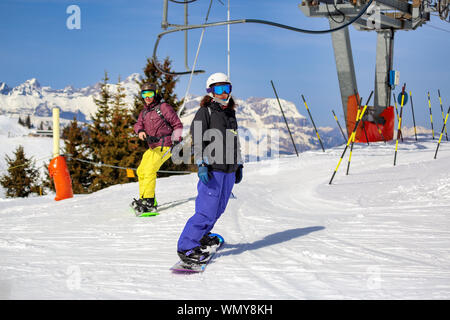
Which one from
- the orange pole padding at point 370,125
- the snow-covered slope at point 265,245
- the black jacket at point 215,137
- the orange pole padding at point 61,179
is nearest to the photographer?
the snow-covered slope at point 265,245

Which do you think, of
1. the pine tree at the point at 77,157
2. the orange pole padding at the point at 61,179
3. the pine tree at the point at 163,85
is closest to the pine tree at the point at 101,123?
the pine tree at the point at 77,157

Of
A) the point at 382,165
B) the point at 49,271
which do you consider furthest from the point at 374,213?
the point at 382,165

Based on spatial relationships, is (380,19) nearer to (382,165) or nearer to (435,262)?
(382,165)

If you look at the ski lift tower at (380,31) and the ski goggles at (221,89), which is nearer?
the ski goggles at (221,89)

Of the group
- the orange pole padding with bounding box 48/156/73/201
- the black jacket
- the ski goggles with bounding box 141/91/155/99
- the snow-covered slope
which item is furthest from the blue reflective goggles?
the orange pole padding with bounding box 48/156/73/201

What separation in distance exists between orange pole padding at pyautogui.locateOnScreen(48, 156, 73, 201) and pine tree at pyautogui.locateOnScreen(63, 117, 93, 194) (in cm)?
2453

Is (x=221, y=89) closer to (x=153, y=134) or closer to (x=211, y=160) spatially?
(x=211, y=160)

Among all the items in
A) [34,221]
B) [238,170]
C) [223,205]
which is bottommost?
[34,221]

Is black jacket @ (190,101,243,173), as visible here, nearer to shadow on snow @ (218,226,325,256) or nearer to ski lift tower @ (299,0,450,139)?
shadow on snow @ (218,226,325,256)

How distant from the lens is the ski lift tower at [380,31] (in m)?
17.3

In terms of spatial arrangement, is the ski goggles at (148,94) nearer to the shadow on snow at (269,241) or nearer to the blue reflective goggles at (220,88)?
the shadow on snow at (269,241)

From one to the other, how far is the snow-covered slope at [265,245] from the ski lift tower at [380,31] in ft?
29.1
